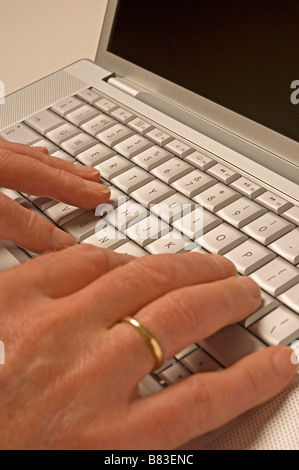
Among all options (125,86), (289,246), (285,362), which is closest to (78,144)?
(125,86)

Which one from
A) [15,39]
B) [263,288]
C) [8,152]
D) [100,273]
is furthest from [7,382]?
[15,39]

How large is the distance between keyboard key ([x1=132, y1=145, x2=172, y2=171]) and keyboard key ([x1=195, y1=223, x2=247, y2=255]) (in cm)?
15

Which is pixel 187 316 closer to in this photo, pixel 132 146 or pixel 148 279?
pixel 148 279

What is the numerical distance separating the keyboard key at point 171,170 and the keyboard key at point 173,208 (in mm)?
35

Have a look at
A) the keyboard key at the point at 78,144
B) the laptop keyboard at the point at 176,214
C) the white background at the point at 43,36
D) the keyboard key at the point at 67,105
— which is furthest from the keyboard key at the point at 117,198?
the white background at the point at 43,36

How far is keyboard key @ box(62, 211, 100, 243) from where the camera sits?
0.65m

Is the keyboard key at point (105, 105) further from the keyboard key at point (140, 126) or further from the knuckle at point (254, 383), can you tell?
the knuckle at point (254, 383)

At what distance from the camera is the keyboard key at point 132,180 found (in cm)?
70

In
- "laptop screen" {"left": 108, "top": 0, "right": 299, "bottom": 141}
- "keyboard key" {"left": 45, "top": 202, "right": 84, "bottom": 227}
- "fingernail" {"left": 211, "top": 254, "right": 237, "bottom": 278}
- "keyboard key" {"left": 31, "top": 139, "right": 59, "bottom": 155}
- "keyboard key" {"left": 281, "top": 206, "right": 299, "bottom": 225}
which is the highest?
"laptop screen" {"left": 108, "top": 0, "right": 299, "bottom": 141}

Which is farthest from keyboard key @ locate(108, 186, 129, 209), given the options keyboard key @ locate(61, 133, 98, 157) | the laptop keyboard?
keyboard key @ locate(61, 133, 98, 157)

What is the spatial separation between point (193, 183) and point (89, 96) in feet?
0.93

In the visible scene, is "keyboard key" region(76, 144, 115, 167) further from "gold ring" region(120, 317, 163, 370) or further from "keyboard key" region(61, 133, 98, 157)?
"gold ring" region(120, 317, 163, 370)

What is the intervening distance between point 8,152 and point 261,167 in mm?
328

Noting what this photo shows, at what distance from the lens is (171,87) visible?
83 centimetres
